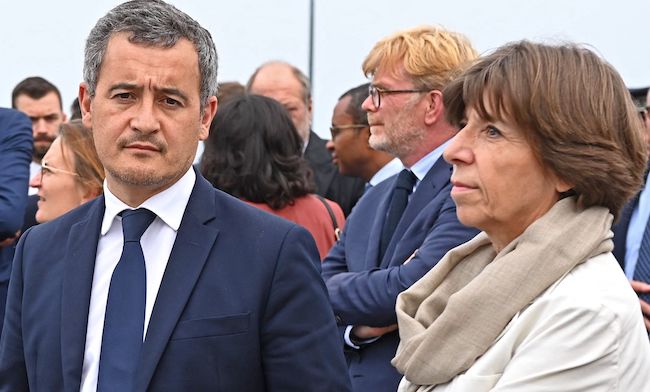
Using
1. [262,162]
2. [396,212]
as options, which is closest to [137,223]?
[396,212]

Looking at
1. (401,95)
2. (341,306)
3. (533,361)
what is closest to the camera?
(533,361)

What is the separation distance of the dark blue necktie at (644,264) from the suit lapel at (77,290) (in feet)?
8.03

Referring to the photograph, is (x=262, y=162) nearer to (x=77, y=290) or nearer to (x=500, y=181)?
(x=77, y=290)

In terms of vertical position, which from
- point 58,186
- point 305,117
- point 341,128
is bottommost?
point 305,117

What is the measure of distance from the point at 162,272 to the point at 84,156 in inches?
72.7

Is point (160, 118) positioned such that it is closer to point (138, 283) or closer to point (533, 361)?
point (138, 283)

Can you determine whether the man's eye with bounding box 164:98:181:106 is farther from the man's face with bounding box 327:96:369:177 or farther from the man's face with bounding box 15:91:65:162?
the man's face with bounding box 15:91:65:162

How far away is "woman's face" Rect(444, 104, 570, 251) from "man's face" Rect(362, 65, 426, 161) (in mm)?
1700

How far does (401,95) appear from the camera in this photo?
15.2 ft

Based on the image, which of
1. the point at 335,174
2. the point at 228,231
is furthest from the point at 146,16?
the point at 335,174

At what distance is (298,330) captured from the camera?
2.87 metres

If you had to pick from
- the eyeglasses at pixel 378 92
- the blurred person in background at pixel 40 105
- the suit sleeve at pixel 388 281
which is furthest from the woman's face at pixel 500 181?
the blurred person in background at pixel 40 105

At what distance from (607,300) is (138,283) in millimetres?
1104

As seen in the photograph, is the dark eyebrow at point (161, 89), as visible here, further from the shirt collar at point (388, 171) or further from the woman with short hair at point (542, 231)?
the shirt collar at point (388, 171)
